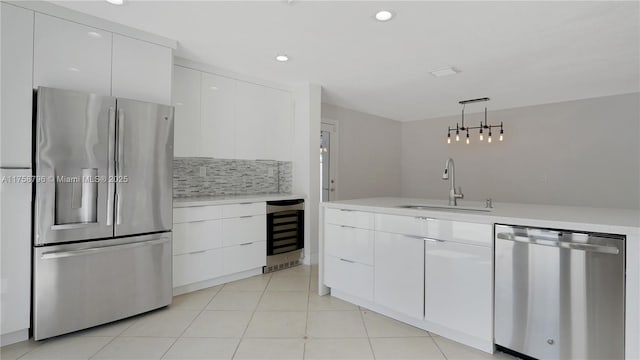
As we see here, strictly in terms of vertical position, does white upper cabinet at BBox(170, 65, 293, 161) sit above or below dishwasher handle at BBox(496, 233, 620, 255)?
above

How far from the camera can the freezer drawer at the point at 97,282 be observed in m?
2.18

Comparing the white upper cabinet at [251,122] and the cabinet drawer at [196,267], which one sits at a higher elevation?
the white upper cabinet at [251,122]

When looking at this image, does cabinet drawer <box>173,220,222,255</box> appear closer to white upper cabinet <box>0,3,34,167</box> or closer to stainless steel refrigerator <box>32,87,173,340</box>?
stainless steel refrigerator <box>32,87,173,340</box>

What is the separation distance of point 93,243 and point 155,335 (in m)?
0.82

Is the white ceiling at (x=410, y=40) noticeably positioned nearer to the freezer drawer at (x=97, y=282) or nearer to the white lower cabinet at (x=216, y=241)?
the white lower cabinet at (x=216, y=241)

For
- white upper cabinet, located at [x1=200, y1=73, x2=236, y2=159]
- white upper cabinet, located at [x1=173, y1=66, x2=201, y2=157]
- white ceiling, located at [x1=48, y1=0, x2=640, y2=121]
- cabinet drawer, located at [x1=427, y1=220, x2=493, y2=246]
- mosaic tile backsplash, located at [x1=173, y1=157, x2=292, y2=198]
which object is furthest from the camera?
mosaic tile backsplash, located at [x1=173, y1=157, x2=292, y2=198]

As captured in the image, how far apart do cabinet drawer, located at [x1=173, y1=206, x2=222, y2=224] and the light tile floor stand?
0.77 m

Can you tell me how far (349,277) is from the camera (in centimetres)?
287

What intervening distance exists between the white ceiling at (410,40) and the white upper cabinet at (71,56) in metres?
0.18

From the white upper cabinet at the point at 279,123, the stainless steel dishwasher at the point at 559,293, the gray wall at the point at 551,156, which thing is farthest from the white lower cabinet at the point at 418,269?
the gray wall at the point at 551,156

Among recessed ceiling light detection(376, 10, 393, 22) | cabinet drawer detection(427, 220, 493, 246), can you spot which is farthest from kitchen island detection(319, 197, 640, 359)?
recessed ceiling light detection(376, 10, 393, 22)

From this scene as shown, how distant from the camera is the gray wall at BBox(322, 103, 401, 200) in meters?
5.73

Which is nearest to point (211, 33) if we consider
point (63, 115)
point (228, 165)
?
point (63, 115)

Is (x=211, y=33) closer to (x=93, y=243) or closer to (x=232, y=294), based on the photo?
(x=93, y=243)
